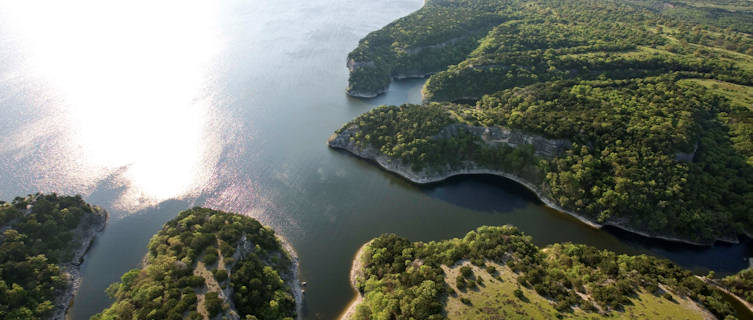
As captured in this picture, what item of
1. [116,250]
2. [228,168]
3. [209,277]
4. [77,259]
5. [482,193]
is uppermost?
[209,277]

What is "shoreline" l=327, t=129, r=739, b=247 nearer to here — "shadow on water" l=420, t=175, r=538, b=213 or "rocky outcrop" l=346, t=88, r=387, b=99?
"shadow on water" l=420, t=175, r=538, b=213

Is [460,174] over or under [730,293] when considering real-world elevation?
under

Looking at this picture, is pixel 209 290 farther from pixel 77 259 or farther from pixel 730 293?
pixel 730 293

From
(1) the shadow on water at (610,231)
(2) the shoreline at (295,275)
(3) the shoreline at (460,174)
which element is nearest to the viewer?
(2) the shoreline at (295,275)

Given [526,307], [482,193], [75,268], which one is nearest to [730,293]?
[526,307]

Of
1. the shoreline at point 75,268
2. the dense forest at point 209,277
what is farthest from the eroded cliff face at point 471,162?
the shoreline at point 75,268

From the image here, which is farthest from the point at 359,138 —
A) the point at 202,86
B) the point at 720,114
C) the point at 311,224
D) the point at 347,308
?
the point at 720,114

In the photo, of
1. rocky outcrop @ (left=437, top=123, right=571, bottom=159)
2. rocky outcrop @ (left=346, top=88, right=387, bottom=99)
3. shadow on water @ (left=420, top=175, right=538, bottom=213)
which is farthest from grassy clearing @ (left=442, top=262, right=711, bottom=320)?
rocky outcrop @ (left=346, top=88, right=387, bottom=99)

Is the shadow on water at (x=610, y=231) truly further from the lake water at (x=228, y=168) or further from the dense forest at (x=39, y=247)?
the dense forest at (x=39, y=247)
